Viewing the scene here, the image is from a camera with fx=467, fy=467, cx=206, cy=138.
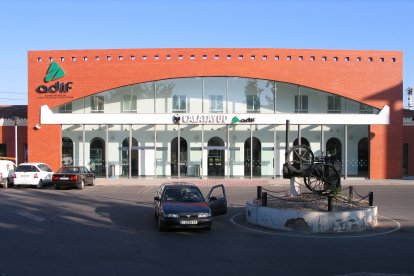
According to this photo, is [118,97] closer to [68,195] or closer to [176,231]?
[68,195]

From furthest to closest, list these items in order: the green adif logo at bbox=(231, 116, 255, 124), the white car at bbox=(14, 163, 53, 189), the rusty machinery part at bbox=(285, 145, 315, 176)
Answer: the green adif logo at bbox=(231, 116, 255, 124) → the white car at bbox=(14, 163, 53, 189) → the rusty machinery part at bbox=(285, 145, 315, 176)

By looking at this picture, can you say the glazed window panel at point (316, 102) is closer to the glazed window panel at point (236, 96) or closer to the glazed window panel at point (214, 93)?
the glazed window panel at point (236, 96)

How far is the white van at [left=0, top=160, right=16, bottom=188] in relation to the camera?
27.6 meters

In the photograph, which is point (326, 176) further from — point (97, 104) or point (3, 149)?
point (3, 149)

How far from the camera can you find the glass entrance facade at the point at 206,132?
34719 mm

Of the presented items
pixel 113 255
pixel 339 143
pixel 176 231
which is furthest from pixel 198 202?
pixel 339 143

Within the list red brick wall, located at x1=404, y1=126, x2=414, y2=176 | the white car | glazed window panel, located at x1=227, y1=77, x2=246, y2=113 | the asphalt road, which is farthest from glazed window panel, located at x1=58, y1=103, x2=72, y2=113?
red brick wall, located at x1=404, y1=126, x2=414, y2=176

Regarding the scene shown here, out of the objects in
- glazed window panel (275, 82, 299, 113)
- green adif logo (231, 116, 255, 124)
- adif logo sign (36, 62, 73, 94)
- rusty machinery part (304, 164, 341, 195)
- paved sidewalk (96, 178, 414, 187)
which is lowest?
paved sidewalk (96, 178, 414, 187)

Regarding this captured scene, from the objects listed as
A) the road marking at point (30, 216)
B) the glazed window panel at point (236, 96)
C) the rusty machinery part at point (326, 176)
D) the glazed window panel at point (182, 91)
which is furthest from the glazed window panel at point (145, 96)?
the rusty machinery part at point (326, 176)

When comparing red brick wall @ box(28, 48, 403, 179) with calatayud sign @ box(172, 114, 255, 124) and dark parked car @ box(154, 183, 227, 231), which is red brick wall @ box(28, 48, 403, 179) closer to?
calatayud sign @ box(172, 114, 255, 124)

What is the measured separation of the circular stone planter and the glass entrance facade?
68.0 feet

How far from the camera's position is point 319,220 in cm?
1348

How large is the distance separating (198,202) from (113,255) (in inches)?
168

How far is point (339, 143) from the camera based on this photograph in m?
36.0
